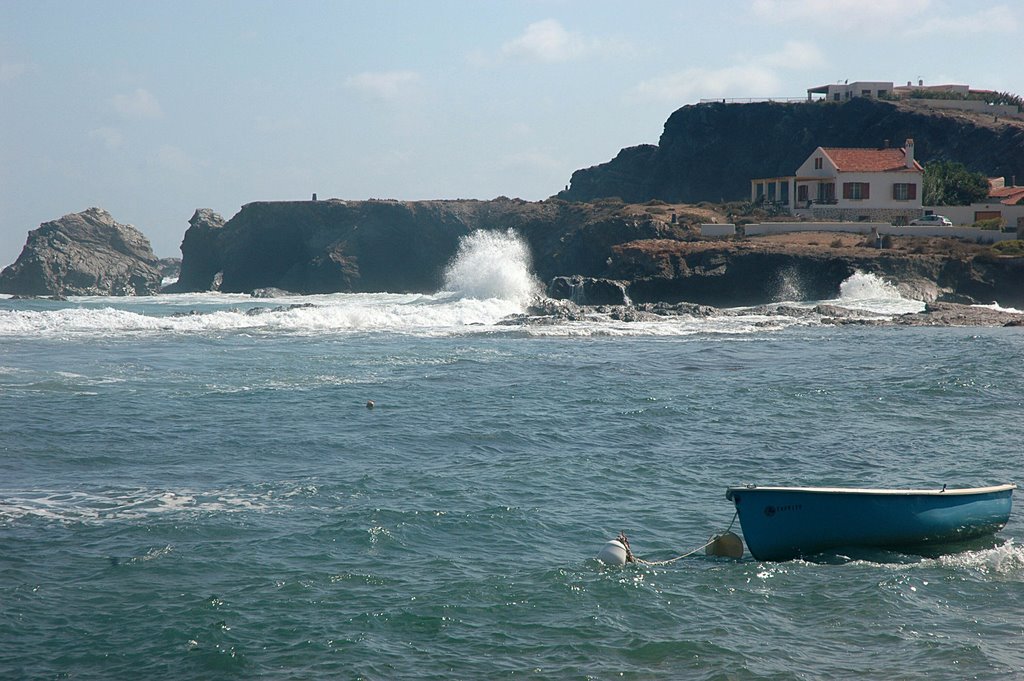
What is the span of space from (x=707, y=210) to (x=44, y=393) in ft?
174

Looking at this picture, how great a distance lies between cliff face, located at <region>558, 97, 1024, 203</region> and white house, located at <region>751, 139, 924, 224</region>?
22.7 meters

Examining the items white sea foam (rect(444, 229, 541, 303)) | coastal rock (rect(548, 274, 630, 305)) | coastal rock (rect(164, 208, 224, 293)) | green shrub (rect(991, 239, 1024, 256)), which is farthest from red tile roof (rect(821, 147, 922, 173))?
coastal rock (rect(164, 208, 224, 293))

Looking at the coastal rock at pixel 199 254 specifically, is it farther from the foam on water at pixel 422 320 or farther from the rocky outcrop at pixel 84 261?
the foam on water at pixel 422 320

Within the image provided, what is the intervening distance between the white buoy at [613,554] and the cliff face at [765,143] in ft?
272

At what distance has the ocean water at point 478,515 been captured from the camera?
9547mm

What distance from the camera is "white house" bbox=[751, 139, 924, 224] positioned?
213ft

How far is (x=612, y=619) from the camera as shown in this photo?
10273 mm

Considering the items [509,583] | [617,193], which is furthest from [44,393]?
[617,193]

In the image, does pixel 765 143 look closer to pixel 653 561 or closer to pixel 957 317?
pixel 957 317

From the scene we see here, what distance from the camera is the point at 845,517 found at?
476 inches

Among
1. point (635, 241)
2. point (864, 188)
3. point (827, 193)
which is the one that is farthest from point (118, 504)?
point (864, 188)

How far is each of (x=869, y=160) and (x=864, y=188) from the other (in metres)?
2.94

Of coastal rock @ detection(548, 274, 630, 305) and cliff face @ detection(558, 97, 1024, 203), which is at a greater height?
cliff face @ detection(558, 97, 1024, 203)

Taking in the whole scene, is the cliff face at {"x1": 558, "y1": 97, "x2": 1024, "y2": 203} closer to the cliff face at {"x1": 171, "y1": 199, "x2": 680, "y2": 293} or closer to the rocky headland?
the rocky headland
